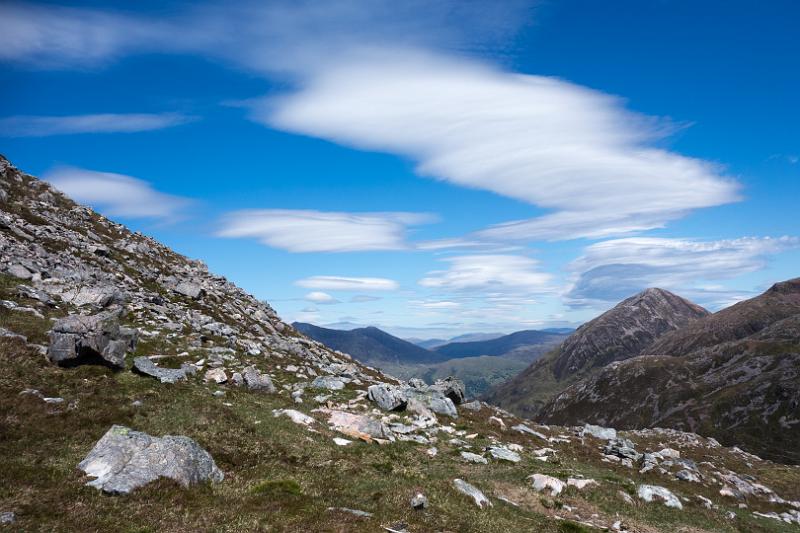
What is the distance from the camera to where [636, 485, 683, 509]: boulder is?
32.2 metres

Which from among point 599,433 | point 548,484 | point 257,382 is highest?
point 257,382

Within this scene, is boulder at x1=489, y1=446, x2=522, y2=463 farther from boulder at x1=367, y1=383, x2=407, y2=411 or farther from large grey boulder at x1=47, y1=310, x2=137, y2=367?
large grey boulder at x1=47, y1=310, x2=137, y2=367

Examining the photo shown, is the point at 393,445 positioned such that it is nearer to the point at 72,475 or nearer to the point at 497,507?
the point at 497,507

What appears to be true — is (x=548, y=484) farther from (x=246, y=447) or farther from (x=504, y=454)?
(x=246, y=447)

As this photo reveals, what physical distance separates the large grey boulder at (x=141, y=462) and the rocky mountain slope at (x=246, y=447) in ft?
0.26

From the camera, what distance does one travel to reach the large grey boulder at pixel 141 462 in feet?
58.8

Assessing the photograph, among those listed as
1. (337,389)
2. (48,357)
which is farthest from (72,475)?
(337,389)

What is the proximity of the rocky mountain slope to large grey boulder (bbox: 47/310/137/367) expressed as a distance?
4.1 inches

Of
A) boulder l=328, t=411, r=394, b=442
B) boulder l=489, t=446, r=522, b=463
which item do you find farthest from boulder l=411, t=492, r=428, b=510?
boulder l=489, t=446, r=522, b=463

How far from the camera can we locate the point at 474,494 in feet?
77.7

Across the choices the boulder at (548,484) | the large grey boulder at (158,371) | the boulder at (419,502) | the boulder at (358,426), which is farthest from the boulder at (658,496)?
Result: the large grey boulder at (158,371)

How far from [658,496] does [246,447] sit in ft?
95.1

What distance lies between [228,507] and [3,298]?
36.9 meters

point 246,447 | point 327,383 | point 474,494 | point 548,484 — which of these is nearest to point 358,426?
point 246,447
